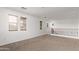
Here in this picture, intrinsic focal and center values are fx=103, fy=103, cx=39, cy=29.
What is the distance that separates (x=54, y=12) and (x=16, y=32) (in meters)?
0.77

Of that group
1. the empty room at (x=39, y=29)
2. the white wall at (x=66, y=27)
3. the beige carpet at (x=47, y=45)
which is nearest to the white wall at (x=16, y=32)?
the empty room at (x=39, y=29)

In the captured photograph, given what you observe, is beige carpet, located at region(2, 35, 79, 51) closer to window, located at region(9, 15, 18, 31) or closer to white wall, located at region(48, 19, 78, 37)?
white wall, located at region(48, 19, 78, 37)

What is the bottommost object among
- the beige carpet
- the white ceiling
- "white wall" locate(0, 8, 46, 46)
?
the beige carpet

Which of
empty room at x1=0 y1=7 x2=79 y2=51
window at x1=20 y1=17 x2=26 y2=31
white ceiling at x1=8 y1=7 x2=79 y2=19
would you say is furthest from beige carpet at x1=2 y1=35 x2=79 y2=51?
white ceiling at x1=8 y1=7 x2=79 y2=19

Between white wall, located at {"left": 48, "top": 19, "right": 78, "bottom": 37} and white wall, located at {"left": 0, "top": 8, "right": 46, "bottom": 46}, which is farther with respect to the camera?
white wall, located at {"left": 48, "top": 19, "right": 78, "bottom": 37}

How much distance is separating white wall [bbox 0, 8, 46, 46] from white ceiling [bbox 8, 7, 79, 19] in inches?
3.8

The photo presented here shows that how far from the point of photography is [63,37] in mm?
1866

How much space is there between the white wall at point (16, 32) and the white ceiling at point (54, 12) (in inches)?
3.8

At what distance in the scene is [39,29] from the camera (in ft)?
6.39

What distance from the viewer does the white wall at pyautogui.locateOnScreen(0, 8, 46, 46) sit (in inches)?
68.4

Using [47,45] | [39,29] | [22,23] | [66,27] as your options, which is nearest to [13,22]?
[22,23]

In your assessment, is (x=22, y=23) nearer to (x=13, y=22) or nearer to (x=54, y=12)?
(x=13, y=22)

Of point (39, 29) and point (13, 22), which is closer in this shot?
point (13, 22)

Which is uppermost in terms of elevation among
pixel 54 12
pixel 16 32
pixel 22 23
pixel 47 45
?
pixel 54 12
